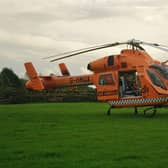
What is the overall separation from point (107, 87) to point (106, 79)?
14.5 inches

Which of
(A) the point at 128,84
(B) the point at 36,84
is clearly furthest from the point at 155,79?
(B) the point at 36,84

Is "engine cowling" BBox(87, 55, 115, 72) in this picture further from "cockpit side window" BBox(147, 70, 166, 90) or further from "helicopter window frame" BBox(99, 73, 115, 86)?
"cockpit side window" BBox(147, 70, 166, 90)

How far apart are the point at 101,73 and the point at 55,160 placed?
42.6ft

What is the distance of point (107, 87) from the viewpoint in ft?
63.6

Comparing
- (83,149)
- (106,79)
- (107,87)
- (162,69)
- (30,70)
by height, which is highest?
(30,70)

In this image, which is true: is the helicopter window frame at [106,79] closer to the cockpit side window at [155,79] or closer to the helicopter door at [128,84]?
the helicopter door at [128,84]

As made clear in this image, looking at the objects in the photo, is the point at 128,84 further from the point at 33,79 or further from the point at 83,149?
the point at 83,149

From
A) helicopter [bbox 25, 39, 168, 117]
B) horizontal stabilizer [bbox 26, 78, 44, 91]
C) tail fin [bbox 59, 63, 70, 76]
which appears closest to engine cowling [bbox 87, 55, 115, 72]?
helicopter [bbox 25, 39, 168, 117]

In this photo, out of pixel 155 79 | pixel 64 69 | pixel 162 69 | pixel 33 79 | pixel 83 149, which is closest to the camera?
pixel 83 149

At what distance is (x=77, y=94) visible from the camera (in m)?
38.8

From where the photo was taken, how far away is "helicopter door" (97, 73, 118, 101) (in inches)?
754

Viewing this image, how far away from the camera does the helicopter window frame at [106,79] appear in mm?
19281

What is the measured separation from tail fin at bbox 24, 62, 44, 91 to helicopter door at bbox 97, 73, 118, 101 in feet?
14.2

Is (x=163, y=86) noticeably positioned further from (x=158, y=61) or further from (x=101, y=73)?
(x=101, y=73)
